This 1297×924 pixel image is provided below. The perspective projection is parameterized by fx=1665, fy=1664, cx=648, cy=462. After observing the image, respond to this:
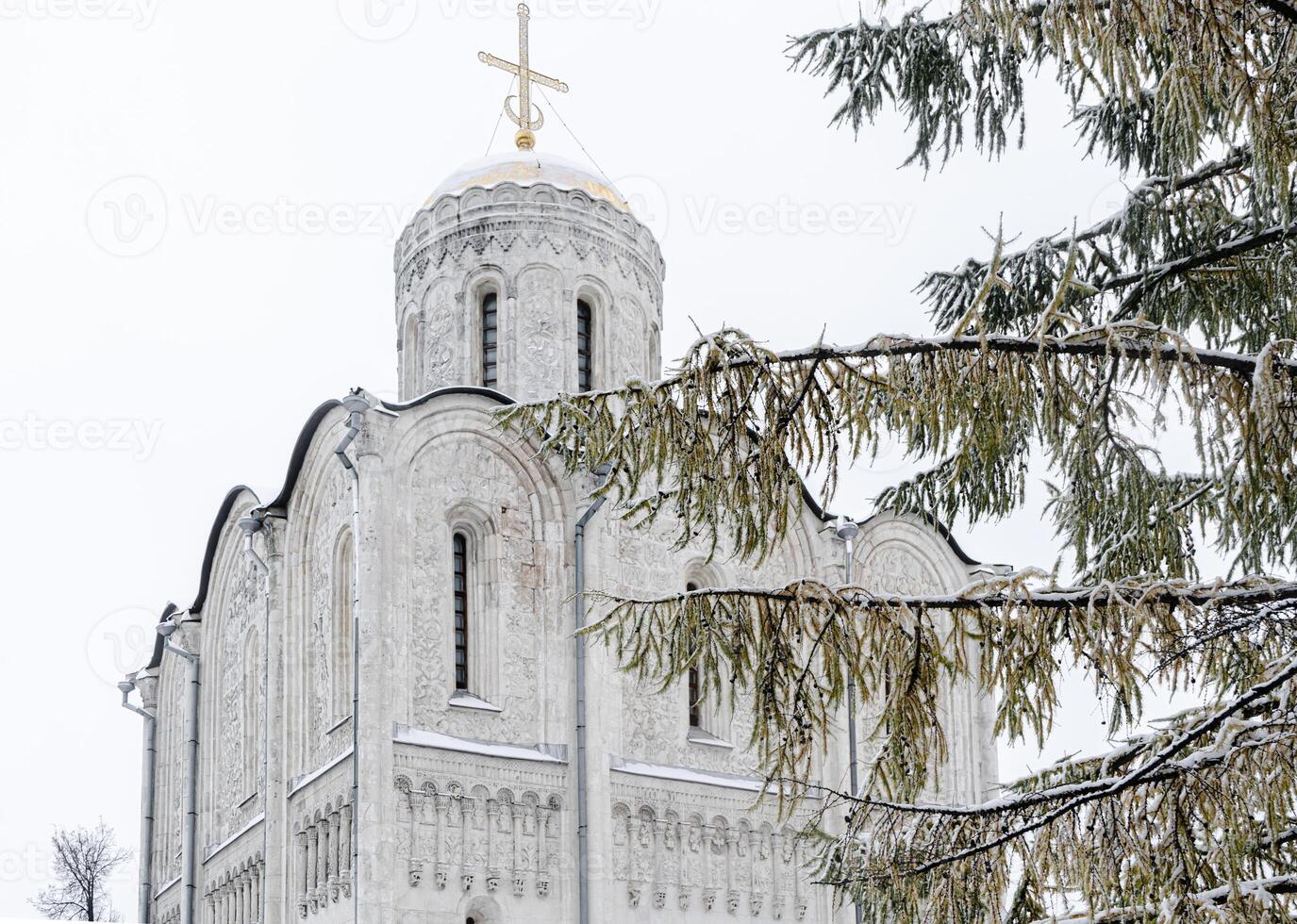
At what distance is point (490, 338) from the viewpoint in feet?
61.4

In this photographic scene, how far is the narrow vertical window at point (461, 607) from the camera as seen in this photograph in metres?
15.7

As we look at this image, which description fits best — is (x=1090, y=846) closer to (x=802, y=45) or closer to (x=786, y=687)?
(x=786, y=687)

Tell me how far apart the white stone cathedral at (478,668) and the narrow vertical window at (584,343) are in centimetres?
3

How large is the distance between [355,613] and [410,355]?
5280 mm

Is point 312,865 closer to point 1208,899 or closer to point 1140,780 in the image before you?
point 1140,780

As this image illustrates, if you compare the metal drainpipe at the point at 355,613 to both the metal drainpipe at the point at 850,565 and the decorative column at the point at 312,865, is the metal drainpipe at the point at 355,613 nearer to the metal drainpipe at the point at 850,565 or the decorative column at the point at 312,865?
the decorative column at the point at 312,865

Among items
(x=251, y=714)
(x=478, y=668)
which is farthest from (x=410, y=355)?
(x=478, y=668)

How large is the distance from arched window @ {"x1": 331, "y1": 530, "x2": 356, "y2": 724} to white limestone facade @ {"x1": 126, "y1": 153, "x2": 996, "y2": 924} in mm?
21

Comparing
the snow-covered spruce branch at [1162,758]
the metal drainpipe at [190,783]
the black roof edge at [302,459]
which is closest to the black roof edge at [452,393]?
the black roof edge at [302,459]

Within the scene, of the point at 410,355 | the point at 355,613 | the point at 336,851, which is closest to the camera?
the point at 336,851

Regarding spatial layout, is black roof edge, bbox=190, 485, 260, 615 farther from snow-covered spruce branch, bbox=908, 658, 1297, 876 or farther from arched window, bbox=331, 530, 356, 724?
snow-covered spruce branch, bbox=908, 658, 1297, 876

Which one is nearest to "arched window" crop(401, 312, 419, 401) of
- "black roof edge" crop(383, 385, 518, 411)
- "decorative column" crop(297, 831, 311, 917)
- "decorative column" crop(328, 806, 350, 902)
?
"black roof edge" crop(383, 385, 518, 411)

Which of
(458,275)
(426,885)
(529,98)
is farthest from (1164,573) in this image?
(529,98)

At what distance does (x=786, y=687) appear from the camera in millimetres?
5117
